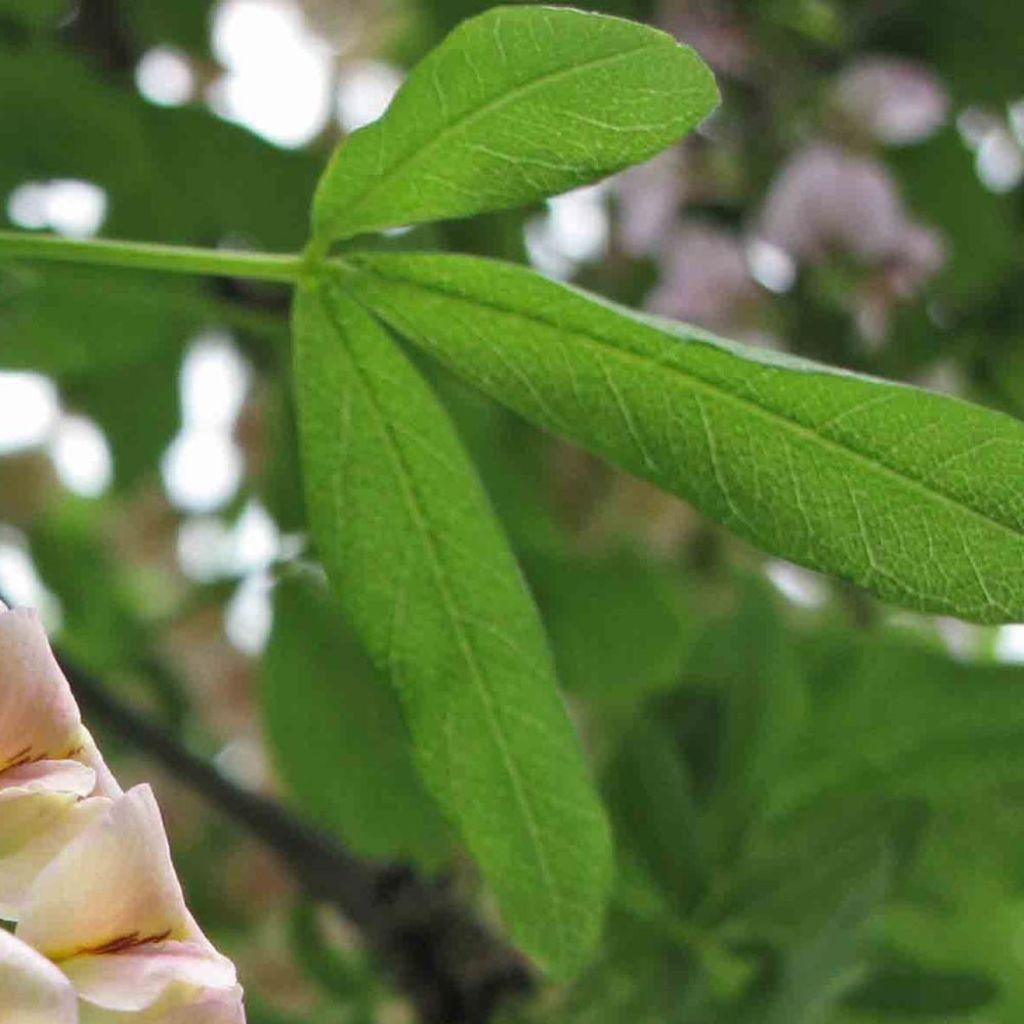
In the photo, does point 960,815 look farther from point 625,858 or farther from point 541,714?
point 541,714

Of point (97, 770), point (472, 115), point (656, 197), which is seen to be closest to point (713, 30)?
point (656, 197)

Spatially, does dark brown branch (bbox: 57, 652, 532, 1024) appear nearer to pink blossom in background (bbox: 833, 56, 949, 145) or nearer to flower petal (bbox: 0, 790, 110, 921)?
flower petal (bbox: 0, 790, 110, 921)

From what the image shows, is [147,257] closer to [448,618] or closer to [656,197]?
[448,618]

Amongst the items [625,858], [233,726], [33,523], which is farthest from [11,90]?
[233,726]

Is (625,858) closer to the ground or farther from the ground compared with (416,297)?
closer to the ground

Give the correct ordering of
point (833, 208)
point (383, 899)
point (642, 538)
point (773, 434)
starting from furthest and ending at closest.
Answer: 1. point (642, 538)
2. point (833, 208)
3. point (383, 899)
4. point (773, 434)

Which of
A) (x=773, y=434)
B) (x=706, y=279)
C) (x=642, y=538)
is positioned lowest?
(x=642, y=538)
